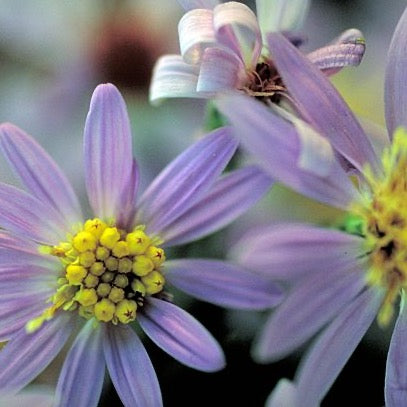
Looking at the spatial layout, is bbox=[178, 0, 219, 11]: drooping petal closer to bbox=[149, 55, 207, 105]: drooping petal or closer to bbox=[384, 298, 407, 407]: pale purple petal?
bbox=[149, 55, 207, 105]: drooping petal

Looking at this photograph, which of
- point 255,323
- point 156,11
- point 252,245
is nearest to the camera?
point 252,245

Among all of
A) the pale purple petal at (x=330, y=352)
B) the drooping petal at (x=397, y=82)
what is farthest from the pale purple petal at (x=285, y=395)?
the drooping petal at (x=397, y=82)

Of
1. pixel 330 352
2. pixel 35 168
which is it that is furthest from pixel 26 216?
pixel 330 352

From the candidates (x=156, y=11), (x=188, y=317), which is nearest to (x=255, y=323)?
(x=188, y=317)

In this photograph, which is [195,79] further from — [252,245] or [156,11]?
[156,11]

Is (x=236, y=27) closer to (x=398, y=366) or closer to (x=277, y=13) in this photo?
(x=277, y=13)

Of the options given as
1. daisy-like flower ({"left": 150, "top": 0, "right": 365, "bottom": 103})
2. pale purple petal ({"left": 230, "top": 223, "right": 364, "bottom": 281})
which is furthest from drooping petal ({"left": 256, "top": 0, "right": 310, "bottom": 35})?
pale purple petal ({"left": 230, "top": 223, "right": 364, "bottom": 281})

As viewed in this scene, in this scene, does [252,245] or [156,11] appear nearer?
[252,245]
